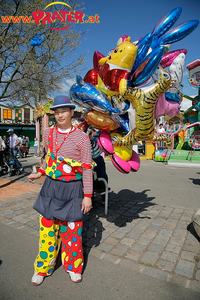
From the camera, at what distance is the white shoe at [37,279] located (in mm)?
2078

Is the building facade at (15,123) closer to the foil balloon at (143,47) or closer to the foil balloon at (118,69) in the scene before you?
the foil balloon at (118,69)

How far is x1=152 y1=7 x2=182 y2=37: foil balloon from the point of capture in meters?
2.37

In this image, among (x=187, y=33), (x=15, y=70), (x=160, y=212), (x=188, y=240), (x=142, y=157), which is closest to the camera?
(x=187, y=33)

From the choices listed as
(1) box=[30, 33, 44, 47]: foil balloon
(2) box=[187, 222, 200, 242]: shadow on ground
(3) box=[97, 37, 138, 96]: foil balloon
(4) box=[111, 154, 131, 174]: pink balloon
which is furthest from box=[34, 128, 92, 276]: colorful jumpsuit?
(1) box=[30, 33, 44, 47]: foil balloon

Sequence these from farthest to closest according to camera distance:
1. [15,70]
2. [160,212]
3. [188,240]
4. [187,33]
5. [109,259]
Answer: [15,70] < [160,212] < [188,240] < [109,259] < [187,33]

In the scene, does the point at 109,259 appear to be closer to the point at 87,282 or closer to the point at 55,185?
the point at 87,282

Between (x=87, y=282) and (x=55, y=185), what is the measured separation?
1.06 meters

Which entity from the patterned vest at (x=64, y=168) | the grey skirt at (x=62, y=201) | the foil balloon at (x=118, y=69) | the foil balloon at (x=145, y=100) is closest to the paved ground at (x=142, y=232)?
the grey skirt at (x=62, y=201)

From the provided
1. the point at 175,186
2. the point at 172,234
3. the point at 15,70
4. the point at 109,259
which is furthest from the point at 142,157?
the point at 109,259

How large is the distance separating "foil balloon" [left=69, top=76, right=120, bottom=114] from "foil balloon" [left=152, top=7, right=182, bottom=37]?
0.99 meters

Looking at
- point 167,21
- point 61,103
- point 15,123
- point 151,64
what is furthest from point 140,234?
point 15,123

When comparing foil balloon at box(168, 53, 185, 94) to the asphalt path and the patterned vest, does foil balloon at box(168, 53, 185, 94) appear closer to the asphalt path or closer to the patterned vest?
the patterned vest

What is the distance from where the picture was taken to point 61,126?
7.02 feet

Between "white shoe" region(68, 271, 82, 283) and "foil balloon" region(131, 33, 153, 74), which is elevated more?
"foil balloon" region(131, 33, 153, 74)
